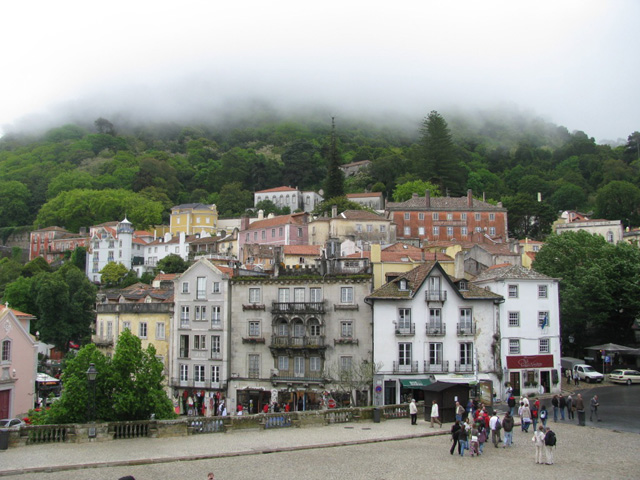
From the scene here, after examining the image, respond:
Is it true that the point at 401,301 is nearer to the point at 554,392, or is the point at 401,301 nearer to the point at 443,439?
the point at 554,392

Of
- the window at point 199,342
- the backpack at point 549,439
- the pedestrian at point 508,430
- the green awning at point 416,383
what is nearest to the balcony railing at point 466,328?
the green awning at point 416,383

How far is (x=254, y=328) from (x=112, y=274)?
64988mm

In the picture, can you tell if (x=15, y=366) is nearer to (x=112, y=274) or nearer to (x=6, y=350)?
(x=6, y=350)

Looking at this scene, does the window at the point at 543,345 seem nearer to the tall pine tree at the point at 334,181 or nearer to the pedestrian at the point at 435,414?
the pedestrian at the point at 435,414

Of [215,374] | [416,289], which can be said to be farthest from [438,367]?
[215,374]

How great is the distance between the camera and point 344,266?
4741 cm

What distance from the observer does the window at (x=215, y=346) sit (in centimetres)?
4757

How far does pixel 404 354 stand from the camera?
4331 centimetres

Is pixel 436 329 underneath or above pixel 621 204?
underneath

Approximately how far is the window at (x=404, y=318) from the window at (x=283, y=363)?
8.03 m

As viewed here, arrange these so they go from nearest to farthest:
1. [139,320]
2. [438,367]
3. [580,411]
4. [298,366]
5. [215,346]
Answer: [580,411] < [438,367] < [298,366] < [215,346] < [139,320]

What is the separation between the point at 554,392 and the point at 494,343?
5.39m

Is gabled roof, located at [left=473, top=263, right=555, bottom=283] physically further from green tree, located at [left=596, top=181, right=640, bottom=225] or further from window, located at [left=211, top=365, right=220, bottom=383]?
green tree, located at [left=596, top=181, right=640, bottom=225]

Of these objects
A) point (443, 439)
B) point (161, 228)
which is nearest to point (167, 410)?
point (443, 439)
